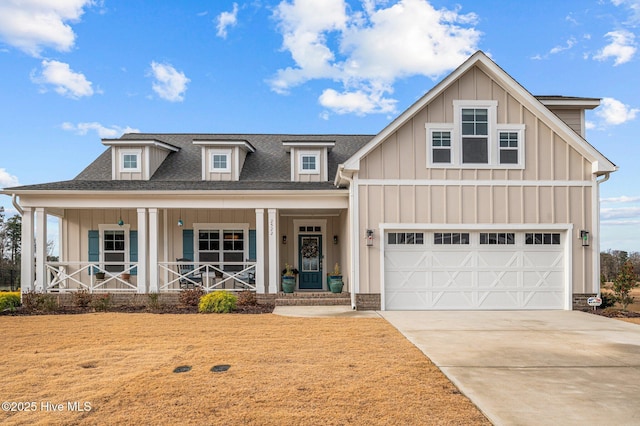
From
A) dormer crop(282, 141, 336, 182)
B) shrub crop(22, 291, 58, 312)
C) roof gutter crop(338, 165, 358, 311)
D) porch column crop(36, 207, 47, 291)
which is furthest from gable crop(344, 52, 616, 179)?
porch column crop(36, 207, 47, 291)

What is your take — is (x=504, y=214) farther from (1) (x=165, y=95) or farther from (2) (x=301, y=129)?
(1) (x=165, y=95)

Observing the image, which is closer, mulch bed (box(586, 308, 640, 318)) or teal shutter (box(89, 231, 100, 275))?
mulch bed (box(586, 308, 640, 318))

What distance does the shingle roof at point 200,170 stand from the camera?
1470 centimetres

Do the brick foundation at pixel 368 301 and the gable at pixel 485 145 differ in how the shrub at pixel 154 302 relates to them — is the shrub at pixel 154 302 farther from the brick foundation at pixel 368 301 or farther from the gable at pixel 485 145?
the gable at pixel 485 145

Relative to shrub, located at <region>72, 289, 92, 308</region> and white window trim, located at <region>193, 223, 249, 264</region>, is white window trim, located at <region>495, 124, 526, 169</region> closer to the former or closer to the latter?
white window trim, located at <region>193, 223, 249, 264</region>

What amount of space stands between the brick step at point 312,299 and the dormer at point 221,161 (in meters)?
5.13

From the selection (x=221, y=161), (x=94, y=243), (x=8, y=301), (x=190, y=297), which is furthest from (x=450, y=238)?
(x=8, y=301)

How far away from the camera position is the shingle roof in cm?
1470

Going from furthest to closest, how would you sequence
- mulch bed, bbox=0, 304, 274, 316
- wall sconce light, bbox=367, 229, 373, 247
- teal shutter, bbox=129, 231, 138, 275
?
teal shutter, bbox=129, 231, 138, 275 < wall sconce light, bbox=367, 229, 373, 247 < mulch bed, bbox=0, 304, 274, 316

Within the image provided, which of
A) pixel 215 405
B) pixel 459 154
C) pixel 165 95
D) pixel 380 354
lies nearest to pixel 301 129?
pixel 165 95

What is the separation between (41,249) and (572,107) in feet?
54.5

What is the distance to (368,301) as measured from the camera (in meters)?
12.8

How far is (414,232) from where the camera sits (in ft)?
42.8

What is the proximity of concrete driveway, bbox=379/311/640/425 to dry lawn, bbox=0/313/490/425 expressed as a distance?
43 cm
